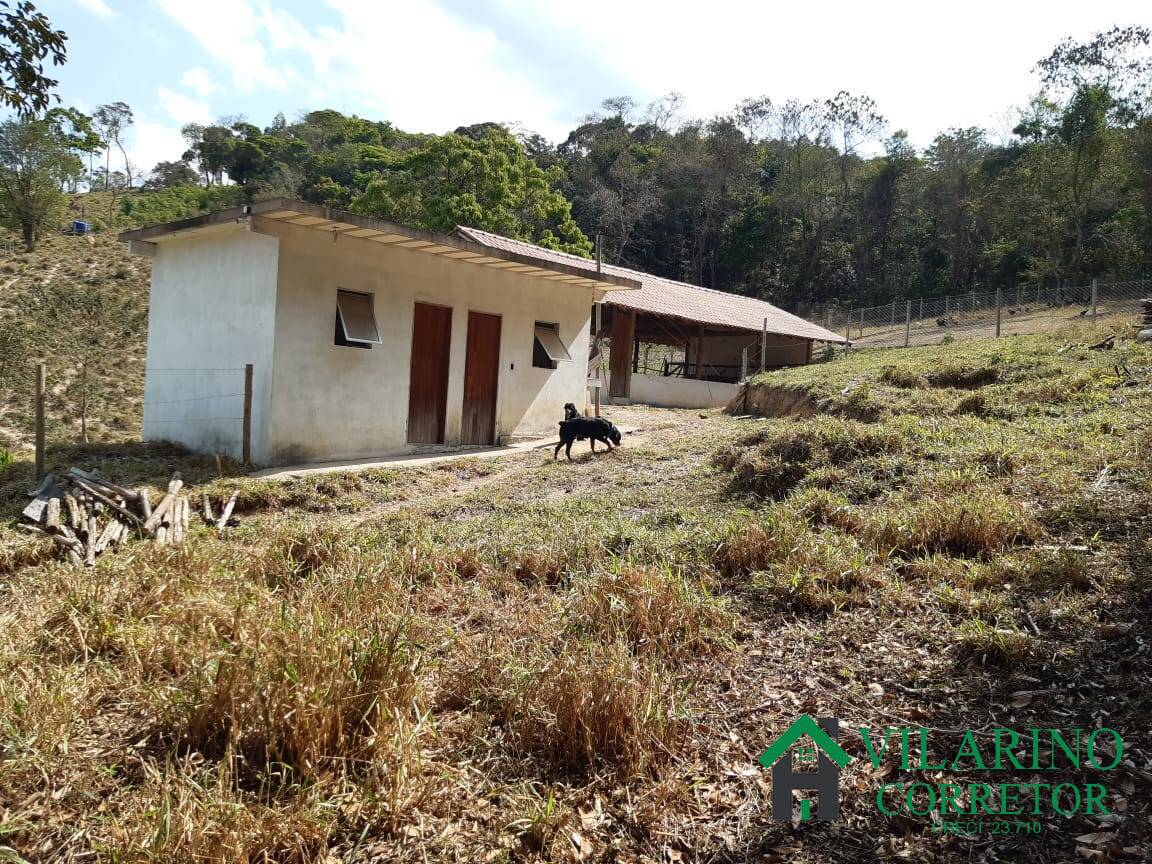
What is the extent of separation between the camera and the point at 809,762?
2818mm

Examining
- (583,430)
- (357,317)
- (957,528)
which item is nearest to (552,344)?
(583,430)

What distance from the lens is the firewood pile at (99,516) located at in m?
5.99

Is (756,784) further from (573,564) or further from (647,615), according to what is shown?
(573,564)

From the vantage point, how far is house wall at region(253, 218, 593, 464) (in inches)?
386

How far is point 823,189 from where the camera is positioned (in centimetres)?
4166

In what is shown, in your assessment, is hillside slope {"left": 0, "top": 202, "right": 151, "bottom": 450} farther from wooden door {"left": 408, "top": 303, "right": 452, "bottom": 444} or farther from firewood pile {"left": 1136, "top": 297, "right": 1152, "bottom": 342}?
firewood pile {"left": 1136, "top": 297, "right": 1152, "bottom": 342}

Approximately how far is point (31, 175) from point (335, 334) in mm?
25972

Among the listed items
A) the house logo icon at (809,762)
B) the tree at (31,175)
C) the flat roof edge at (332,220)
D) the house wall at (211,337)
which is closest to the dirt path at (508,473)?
the house wall at (211,337)

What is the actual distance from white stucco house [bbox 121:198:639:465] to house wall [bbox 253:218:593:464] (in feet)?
0.06

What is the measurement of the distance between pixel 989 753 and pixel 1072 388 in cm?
712

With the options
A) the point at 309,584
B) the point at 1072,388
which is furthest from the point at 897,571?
the point at 1072,388

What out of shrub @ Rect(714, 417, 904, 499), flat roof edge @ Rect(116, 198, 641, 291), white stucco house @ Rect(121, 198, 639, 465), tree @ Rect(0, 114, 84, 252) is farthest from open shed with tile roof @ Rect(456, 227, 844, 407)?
tree @ Rect(0, 114, 84, 252)

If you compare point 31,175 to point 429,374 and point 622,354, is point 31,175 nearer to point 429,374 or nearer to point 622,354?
point 622,354

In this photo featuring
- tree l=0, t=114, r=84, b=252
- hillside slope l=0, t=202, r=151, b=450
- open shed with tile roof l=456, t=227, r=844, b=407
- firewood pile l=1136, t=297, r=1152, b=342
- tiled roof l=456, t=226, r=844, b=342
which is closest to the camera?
firewood pile l=1136, t=297, r=1152, b=342
